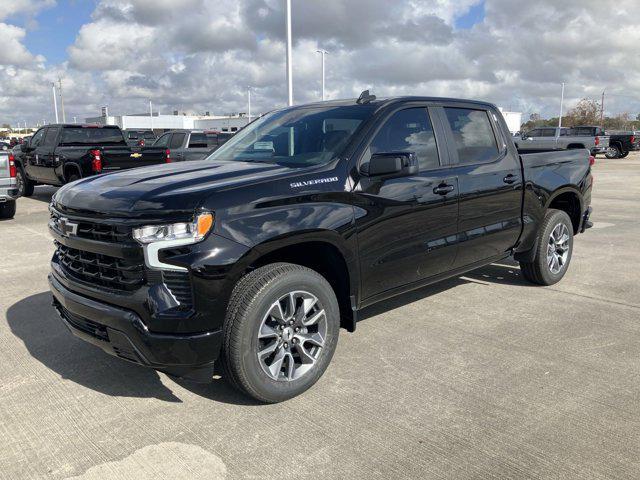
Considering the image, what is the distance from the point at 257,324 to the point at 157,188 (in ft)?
3.19

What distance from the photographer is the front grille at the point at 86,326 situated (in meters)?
3.25

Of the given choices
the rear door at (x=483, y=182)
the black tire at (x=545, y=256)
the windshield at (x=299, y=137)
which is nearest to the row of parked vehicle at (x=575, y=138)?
the black tire at (x=545, y=256)

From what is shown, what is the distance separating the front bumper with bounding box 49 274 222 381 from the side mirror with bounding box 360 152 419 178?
1.48m

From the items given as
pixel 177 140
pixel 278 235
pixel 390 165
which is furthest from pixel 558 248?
pixel 177 140

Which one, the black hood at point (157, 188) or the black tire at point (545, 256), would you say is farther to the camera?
the black tire at point (545, 256)

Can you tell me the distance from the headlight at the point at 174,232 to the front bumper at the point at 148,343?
424 mm

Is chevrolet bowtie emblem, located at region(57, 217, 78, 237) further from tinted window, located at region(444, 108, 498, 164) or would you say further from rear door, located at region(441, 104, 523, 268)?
tinted window, located at region(444, 108, 498, 164)

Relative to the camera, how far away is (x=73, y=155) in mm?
12320

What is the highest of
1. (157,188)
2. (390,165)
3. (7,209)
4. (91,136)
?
(91,136)

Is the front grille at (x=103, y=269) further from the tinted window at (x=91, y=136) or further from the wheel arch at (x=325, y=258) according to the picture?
the tinted window at (x=91, y=136)

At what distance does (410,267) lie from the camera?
167 inches

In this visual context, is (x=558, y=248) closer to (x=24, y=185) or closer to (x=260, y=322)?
(x=260, y=322)

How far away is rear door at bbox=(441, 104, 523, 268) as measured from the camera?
15.4 ft

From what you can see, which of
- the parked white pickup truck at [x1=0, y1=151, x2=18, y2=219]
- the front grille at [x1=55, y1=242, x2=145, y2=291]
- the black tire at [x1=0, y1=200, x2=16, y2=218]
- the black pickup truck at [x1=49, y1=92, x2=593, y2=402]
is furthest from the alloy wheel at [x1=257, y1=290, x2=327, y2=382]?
the black tire at [x1=0, y1=200, x2=16, y2=218]
